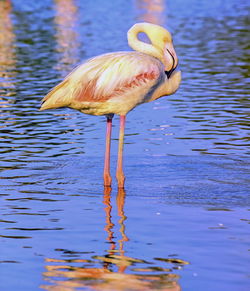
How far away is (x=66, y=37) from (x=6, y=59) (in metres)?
5.55

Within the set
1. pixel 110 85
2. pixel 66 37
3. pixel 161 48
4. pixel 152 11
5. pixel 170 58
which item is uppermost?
pixel 152 11

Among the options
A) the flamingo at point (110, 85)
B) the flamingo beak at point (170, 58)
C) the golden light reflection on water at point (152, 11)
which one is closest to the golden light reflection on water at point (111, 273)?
the flamingo at point (110, 85)

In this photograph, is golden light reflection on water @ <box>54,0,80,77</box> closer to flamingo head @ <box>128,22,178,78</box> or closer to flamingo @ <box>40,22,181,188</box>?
flamingo head @ <box>128,22,178,78</box>

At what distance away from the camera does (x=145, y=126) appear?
39.0ft

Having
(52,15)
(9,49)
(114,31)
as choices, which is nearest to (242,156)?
(9,49)

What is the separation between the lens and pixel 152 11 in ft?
121

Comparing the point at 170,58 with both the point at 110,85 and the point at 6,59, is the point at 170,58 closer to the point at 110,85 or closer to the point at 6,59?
the point at 110,85

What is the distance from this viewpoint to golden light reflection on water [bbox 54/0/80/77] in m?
18.9

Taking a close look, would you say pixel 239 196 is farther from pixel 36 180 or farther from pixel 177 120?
pixel 177 120

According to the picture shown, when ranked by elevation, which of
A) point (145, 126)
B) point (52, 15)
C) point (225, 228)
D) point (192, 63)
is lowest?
point (225, 228)

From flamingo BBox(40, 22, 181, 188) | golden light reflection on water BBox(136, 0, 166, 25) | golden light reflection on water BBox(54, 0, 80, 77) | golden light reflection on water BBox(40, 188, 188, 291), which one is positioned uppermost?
golden light reflection on water BBox(136, 0, 166, 25)

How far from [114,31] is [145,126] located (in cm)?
1454

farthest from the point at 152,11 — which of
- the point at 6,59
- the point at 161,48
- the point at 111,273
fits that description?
the point at 111,273

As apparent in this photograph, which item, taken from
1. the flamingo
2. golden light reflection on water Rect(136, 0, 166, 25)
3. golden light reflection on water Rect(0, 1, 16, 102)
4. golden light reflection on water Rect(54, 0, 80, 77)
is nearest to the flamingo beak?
the flamingo
